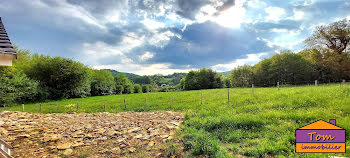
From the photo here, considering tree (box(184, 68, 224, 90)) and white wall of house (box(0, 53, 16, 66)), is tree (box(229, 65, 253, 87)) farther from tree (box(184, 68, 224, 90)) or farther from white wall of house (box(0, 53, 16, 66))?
white wall of house (box(0, 53, 16, 66))

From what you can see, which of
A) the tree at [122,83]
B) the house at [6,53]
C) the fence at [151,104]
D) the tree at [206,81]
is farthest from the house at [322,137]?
Answer: the tree at [122,83]

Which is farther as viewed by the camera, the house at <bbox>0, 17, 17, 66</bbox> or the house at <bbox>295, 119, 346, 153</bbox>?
the house at <bbox>295, 119, 346, 153</bbox>

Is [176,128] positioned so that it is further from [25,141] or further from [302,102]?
[302,102]

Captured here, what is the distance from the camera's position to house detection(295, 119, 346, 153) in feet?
11.3

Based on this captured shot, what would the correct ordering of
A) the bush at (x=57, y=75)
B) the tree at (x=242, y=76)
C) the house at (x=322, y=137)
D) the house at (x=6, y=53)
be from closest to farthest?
the house at (x=6, y=53) → the house at (x=322, y=137) → the bush at (x=57, y=75) → the tree at (x=242, y=76)

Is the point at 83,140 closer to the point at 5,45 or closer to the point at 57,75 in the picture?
the point at 5,45

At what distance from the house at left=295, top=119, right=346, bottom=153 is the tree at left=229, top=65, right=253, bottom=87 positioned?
54.0 meters

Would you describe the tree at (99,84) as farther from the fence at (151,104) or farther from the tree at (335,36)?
the tree at (335,36)

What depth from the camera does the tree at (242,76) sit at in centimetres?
5331

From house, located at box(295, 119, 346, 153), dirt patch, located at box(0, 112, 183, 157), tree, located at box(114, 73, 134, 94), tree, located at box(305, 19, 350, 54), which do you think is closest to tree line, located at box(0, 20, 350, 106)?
tree, located at box(305, 19, 350, 54)

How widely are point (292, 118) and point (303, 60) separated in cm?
4667

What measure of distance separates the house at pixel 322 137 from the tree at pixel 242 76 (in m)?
54.0

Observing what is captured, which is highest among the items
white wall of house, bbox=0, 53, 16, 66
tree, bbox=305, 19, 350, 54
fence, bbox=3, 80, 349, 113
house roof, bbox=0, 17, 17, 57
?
tree, bbox=305, 19, 350, 54

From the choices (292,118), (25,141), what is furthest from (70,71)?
(292,118)
